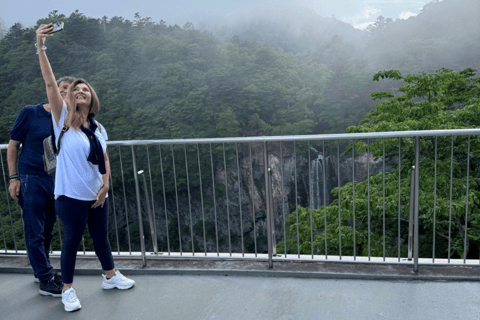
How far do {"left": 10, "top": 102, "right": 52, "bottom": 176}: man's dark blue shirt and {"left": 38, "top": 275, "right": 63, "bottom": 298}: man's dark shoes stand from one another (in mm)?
798

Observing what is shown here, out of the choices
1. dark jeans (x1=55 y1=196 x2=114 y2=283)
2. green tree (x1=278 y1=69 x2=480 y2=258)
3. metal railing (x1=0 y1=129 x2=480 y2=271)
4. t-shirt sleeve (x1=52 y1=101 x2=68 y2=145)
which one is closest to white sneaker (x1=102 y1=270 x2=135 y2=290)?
dark jeans (x1=55 y1=196 x2=114 y2=283)

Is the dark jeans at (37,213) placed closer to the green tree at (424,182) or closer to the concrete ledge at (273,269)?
the concrete ledge at (273,269)

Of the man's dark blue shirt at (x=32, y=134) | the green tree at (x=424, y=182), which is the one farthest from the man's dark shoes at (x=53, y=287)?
the green tree at (x=424, y=182)

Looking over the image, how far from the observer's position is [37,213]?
2951mm

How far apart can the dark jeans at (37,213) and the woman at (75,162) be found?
311 millimetres

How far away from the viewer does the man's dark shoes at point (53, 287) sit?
3.06 metres

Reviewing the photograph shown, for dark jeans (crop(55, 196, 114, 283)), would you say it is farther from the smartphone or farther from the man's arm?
the smartphone

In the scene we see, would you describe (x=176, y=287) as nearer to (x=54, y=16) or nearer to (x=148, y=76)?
(x=148, y=76)

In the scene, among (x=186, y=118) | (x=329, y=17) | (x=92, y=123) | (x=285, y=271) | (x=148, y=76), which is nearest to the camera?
(x=92, y=123)

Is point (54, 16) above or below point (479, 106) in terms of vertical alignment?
above

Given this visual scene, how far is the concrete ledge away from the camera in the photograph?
10.2 ft

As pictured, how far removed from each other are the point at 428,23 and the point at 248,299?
188 ft

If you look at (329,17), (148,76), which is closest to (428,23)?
(329,17)

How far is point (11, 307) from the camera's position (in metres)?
3.00
